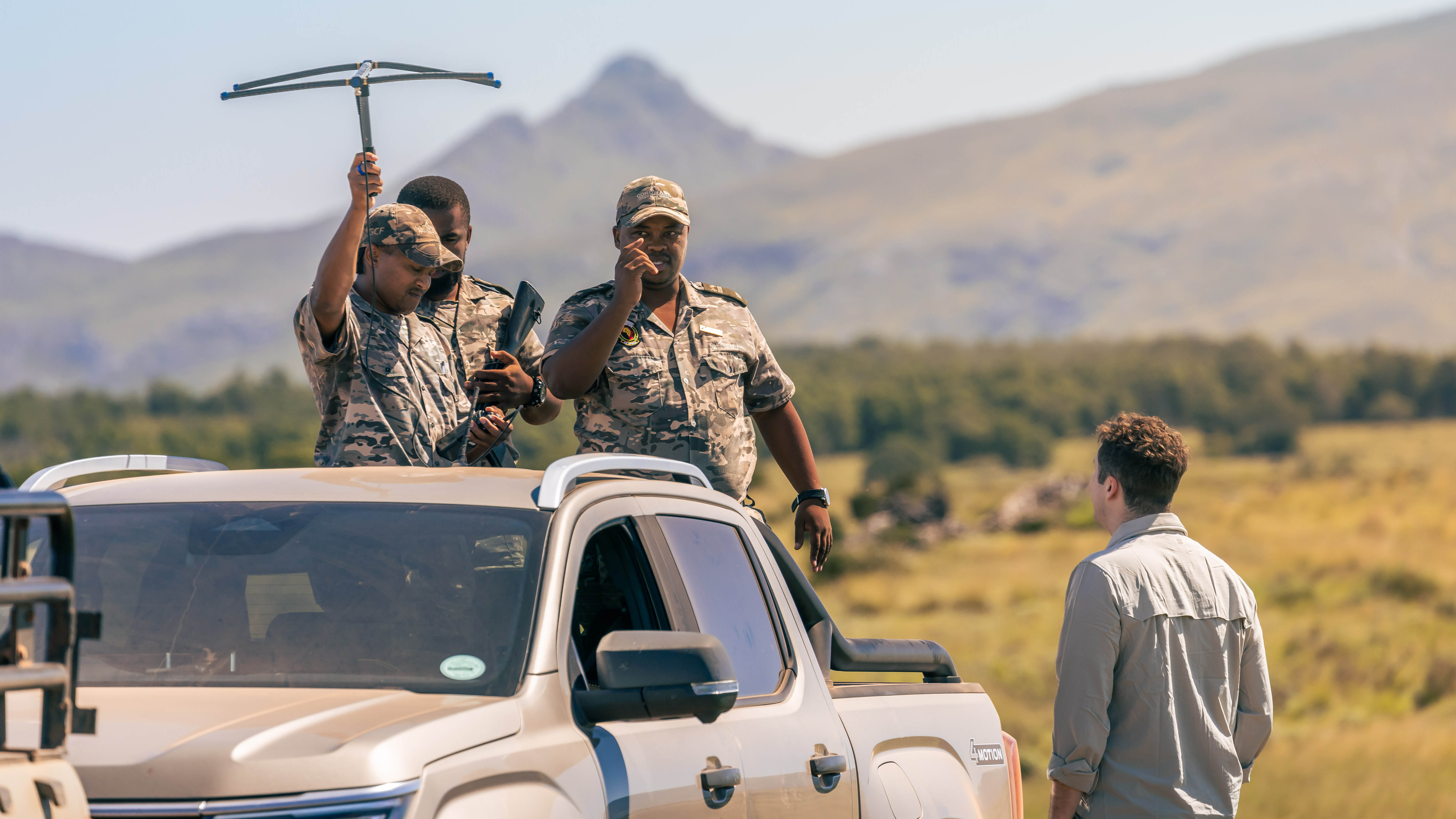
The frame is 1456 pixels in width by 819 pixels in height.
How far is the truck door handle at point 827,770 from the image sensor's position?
4137 mm

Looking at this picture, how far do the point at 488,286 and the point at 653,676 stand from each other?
3507mm

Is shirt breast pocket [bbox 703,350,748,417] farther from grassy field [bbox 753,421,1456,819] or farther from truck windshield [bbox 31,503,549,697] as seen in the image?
grassy field [bbox 753,421,1456,819]

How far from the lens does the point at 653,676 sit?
129 inches

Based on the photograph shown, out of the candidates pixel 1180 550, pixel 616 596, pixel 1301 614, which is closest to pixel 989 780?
pixel 1180 550

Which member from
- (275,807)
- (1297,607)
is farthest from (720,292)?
(1297,607)

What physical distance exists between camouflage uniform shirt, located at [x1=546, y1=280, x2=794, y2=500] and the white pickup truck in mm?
1347

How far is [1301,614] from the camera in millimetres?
41094

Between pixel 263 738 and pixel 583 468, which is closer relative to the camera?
pixel 263 738

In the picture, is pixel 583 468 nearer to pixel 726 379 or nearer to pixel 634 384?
pixel 634 384

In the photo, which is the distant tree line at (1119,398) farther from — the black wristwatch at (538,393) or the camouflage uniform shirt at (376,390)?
the camouflage uniform shirt at (376,390)

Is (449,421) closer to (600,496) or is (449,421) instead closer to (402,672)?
(600,496)

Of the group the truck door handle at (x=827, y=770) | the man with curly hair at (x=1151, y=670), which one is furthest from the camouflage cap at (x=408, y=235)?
the man with curly hair at (x=1151, y=670)

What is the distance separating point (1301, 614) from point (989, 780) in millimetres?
38699

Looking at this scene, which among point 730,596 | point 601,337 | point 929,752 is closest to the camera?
point 730,596
